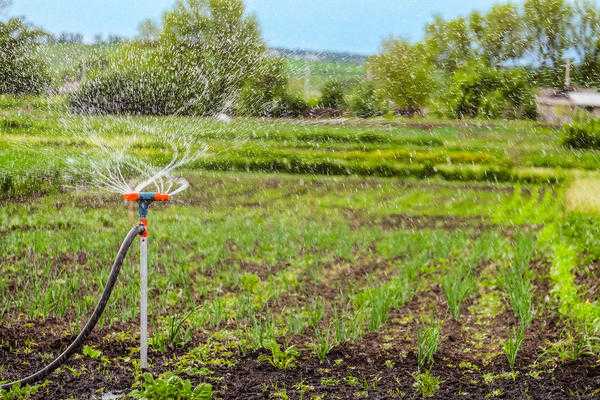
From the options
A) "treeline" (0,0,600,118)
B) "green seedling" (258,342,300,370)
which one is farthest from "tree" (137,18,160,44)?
"green seedling" (258,342,300,370)

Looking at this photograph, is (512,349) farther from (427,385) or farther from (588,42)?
(588,42)

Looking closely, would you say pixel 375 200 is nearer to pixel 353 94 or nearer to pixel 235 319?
pixel 353 94

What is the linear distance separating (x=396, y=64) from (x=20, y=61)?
13.5 feet

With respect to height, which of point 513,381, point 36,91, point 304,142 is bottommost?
point 513,381

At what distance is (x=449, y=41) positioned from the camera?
710 cm

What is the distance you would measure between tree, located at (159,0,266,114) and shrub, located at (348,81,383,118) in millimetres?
860

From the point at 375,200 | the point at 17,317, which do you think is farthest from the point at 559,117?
the point at 17,317

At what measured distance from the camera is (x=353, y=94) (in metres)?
6.94

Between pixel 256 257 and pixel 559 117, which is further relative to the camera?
pixel 559 117

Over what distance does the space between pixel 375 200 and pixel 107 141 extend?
9.76 ft

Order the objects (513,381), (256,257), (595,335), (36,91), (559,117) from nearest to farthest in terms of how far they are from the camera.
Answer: (513,381)
(595,335)
(256,257)
(559,117)
(36,91)

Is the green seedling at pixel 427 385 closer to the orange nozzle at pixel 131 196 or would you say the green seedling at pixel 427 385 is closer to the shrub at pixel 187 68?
the orange nozzle at pixel 131 196

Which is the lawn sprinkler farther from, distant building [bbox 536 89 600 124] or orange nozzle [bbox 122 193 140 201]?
distant building [bbox 536 89 600 124]

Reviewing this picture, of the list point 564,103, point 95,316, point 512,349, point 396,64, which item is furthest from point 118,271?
point 564,103
